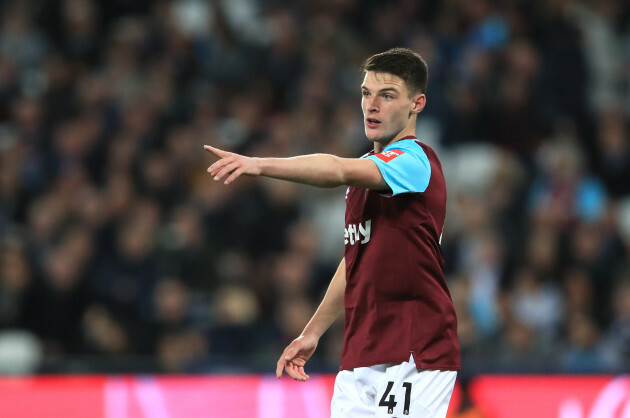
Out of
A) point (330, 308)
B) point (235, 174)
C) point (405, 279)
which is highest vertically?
point (235, 174)

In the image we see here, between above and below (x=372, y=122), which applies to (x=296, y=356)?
below

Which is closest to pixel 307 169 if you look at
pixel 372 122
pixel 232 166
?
pixel 232 166

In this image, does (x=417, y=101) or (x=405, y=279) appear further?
(x=417, y=101)

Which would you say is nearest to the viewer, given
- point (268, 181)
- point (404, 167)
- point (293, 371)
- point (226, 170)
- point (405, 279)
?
point (226, 170)

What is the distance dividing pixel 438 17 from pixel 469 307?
12.7 feet

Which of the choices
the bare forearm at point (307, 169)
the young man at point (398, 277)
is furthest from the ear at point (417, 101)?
the bare forearm at point (307, 169)

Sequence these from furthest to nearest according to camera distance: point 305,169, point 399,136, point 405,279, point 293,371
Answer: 1. point 293,371
2. point 399,136
3. point 405,279
4. point 305,169

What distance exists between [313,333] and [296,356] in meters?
0.12

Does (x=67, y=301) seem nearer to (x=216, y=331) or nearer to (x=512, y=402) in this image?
(x=216, y=331)

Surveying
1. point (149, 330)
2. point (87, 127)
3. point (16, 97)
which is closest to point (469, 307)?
point (149, 330)

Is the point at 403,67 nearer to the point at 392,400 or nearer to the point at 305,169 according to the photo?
the point at 305,169

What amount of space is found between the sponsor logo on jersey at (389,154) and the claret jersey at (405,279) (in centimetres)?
1

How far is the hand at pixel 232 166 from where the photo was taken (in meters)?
3.59

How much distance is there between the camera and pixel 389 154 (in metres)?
4.07
